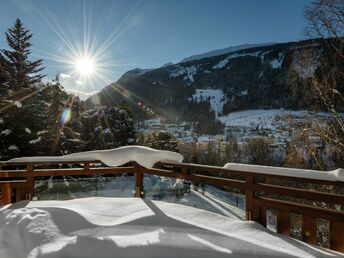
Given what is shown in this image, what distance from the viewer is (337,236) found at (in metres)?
2.45

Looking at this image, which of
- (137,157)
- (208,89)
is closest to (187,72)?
(208,89)

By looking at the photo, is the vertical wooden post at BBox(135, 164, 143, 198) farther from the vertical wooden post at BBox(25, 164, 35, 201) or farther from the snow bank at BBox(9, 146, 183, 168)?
the vertical wooden post at BBox(25, 164, 35, 201)

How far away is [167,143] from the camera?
19266 millimetres

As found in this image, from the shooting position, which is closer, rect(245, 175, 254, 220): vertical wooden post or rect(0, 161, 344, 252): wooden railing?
rect(0, 161, 344, 252): wooden railing

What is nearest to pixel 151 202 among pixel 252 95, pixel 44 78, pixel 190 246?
pixel 190 246

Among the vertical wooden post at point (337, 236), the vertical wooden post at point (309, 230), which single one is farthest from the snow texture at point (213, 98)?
the vertical wooden post at point (337, 236)

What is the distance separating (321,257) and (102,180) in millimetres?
3457

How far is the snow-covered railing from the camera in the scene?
2506mm

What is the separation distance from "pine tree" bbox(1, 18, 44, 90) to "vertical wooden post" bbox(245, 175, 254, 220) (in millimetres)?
14521

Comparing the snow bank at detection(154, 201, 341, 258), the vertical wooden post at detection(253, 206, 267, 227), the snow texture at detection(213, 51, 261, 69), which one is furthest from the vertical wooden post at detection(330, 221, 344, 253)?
the snow texture at detection(213, 51, 261, 69)

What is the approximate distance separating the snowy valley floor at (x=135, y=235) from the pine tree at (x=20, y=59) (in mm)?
13752

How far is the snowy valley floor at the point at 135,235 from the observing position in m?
2.23

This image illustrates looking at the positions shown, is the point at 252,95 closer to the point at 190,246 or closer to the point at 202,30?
the point at 202,30

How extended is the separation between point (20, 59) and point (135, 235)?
52.8ft
